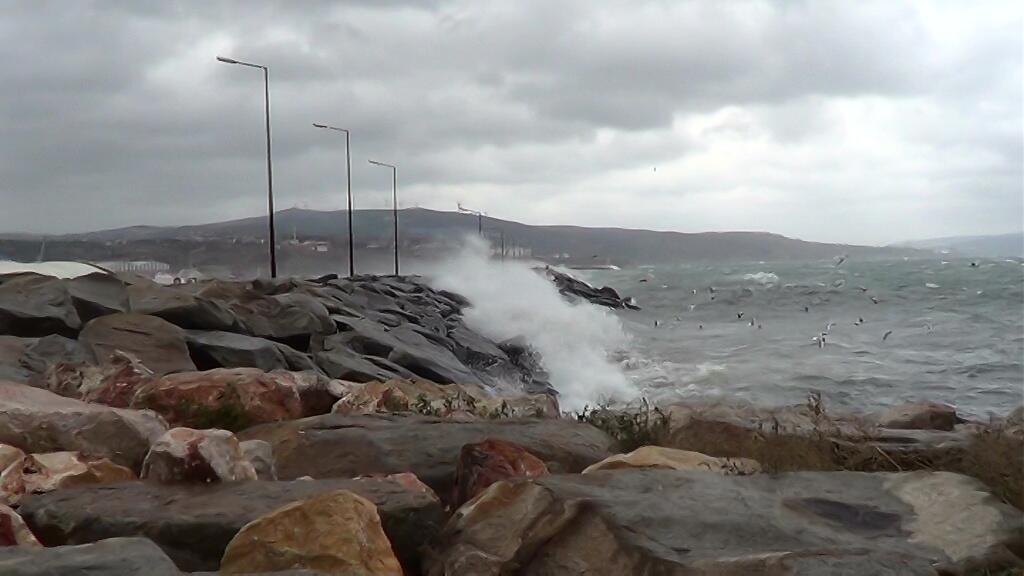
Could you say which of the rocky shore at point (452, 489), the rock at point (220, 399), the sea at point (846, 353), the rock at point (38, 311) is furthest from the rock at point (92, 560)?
the sea at point (846, 353)

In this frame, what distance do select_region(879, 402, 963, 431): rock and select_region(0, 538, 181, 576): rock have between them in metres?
6.66

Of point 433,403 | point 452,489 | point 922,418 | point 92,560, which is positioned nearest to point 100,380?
point 433,403

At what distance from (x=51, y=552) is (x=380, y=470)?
1950 millimetres

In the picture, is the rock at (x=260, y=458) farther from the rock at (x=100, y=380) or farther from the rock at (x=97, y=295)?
the rock at (x=97, y=295)

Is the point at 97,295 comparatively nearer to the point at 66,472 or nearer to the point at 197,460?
the point at 66,472

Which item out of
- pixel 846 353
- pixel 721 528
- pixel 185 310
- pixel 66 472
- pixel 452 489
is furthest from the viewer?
pixel 846 353

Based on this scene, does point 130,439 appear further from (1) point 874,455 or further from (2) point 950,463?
(2) point 950,463

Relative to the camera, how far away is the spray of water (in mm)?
18609

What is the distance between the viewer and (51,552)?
270 cm

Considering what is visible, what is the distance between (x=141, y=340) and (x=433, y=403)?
393cm

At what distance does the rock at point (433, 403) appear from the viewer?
6.38 metres

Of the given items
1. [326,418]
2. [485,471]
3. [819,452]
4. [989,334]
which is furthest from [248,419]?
[989,334]

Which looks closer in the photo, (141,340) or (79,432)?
(79,432)

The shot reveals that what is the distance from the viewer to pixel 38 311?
34.3 feet
